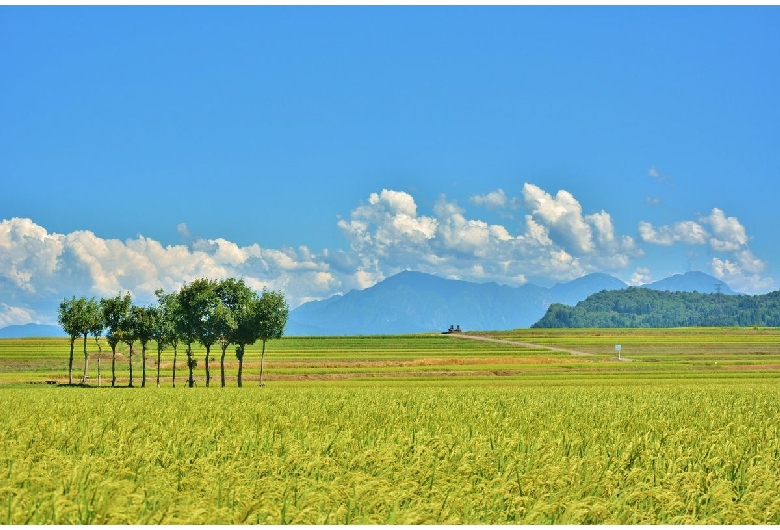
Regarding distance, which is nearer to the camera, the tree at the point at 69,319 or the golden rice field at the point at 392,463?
the golden rice field at the point at 392,463

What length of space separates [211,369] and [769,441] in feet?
356

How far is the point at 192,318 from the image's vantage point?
308 feet

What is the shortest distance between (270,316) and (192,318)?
10.1 m

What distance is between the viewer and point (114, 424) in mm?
26797

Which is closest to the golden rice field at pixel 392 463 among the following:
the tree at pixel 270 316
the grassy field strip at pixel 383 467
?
the grassy field strip at pixel 383 467

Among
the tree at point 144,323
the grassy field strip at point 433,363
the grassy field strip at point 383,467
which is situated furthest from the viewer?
the grassy field strip at point 433,363

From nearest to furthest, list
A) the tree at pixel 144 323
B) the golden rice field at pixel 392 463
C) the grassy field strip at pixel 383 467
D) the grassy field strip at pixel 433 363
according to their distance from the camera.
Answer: the grassy field strip at pixel 383 467 → the golden rice field at pixel 392 463 → the tree at pixel 144 323 → the grassy field strip at pixel 433 363

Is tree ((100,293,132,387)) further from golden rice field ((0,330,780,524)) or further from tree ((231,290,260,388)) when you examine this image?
golden rice field ((0,330,780,524))

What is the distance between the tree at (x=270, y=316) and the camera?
9356 centimetres

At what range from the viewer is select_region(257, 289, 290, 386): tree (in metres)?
93.6

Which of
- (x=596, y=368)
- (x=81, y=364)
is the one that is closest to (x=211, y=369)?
(x=81, y=364)

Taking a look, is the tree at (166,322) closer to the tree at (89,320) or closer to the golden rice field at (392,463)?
the tree at (89,320)

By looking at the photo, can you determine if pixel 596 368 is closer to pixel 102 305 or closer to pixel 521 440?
pixel 102 305

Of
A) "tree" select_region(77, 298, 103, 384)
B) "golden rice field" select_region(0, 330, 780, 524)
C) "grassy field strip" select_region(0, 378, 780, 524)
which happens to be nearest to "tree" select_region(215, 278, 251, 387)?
"tree" select_region(77, 298, 103, 384)
